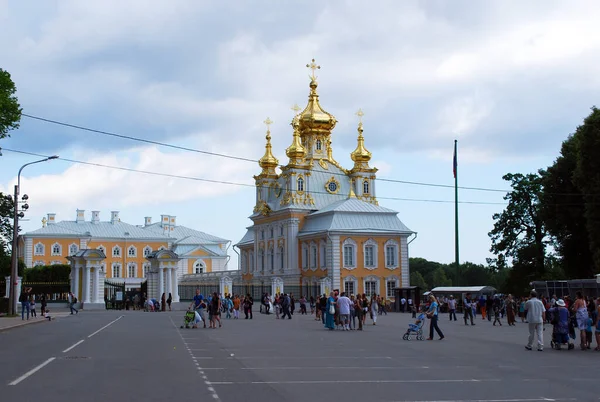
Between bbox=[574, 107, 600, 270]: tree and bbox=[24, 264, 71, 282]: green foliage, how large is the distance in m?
68.7

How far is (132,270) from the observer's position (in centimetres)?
11450

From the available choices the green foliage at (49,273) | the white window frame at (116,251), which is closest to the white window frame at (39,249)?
the white window frame at (116,251)

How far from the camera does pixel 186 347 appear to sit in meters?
21.2

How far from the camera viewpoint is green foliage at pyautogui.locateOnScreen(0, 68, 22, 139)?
33.3 metres

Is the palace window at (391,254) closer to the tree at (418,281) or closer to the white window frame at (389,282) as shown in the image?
the white window frame at (389,282)

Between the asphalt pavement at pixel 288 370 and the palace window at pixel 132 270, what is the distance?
3552 inches

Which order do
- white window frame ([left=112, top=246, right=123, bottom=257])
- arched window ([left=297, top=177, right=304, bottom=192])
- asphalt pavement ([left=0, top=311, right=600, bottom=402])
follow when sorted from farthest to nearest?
white window frame ([left=112, top=246, right=123, bottom=257]) < arched window ([left=297, top=177, right=304, bottom=192]) < asphalt pavement ([left=0, top=311, right=600, bottom=402])

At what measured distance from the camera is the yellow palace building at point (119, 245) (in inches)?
4262

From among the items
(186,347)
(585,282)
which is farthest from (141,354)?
(585,282)

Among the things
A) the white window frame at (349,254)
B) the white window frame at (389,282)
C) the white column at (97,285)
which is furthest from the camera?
the white window frame at (389,282)

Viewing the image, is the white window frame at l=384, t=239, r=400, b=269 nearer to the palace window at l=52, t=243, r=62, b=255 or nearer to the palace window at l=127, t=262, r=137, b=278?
the palace window at l=127, t=262, r=137, b=278

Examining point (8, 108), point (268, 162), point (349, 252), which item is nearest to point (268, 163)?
point (268, 162)

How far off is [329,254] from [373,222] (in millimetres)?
5677

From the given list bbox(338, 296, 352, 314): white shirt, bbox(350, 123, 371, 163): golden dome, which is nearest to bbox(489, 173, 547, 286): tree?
bbox(350, 123, 371, 163): golden dome
